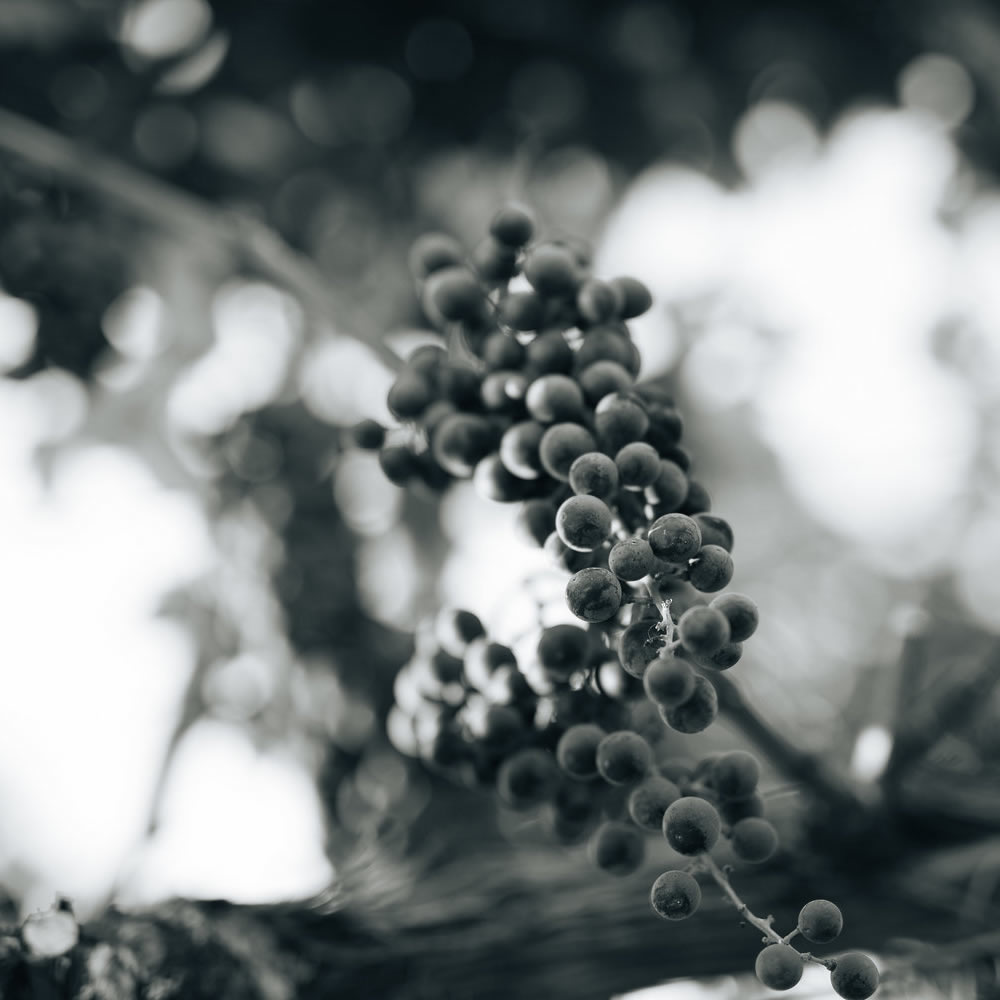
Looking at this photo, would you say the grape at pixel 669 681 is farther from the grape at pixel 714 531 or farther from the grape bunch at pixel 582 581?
the grape at pixel 714 531

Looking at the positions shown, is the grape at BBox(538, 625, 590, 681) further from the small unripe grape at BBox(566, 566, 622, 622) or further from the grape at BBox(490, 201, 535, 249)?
the grape at BBox(490, 201, 535, 249)

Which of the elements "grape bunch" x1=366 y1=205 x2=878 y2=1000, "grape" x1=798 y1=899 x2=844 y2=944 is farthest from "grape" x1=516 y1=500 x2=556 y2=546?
"grape" x1=798 y1=899 x2=844 y2=944

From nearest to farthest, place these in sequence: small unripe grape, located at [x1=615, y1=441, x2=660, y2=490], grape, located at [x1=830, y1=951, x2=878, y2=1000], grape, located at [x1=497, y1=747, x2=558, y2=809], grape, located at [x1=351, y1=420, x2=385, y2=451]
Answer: grape, located at [x1=830, y1=951, x2=878, y2=1000] → small unripe grape, located at [x1=615, y1=441, x2=660, y2=490] → grape, located at [x1=497, y1=747, x2=558, y2=809] → grape, located at [x1=351, y1=420, x2=385, y2=451]

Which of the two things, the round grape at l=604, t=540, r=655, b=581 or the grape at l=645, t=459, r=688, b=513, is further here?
the grape at l=645, t=459, r=688, b=513

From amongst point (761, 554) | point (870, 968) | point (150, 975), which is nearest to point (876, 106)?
point (761, 554)

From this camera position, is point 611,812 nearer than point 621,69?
Yes

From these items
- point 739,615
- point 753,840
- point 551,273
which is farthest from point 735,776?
point 551,273

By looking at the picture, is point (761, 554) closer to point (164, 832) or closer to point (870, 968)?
point (164, 832)
